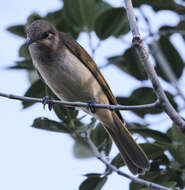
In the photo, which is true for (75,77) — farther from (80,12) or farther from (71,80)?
(80,12)

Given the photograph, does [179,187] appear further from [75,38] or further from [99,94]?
[75,38]

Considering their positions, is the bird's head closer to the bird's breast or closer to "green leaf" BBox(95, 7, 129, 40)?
the bird's breast

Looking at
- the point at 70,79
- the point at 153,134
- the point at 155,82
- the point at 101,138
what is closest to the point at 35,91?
the point at 70,79

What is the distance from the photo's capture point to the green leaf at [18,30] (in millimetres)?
4543

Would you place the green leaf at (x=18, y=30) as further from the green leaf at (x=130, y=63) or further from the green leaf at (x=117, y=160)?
the green leaf at (x=117, y=160)

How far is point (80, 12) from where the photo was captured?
4.19 meters

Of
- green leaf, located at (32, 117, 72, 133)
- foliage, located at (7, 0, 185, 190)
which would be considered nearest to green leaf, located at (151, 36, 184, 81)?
foliage, located at (7, 0, 185, 190)

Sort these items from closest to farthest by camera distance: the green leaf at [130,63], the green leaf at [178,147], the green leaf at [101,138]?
the green leaf at [178,147], the green leaf at [101,138], the green leaf at [130,63]

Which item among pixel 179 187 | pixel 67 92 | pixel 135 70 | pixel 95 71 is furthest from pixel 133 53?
pixel 179 187

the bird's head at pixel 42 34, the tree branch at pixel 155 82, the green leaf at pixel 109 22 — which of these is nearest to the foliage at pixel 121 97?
the green leaf at pixel 109 22

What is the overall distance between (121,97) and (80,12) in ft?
3.08

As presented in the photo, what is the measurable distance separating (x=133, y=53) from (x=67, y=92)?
2.41 feet

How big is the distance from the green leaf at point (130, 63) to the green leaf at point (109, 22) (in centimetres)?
25

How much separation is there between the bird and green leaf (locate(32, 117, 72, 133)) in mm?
435
